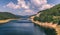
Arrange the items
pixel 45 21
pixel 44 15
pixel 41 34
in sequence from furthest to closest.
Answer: pixel 44 15, pixel 45 21, pixel 41 34

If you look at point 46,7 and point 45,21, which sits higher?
point 46,7

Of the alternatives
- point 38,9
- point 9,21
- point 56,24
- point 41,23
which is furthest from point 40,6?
point 9,21

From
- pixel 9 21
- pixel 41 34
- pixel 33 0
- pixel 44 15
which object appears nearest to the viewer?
pixel 41 34

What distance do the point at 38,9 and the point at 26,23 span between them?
4848mm

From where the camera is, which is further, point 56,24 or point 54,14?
point 54,14

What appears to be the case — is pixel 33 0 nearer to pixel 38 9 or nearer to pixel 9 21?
pixel 38 9

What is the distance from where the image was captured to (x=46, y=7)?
18969 mm

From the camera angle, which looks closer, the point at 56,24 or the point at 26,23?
the point at 56,24

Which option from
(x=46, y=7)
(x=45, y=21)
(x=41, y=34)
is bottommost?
(x=41, y=34)

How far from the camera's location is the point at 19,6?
18.9m

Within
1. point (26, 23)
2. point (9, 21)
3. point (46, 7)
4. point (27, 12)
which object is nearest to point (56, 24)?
point (46, 7)

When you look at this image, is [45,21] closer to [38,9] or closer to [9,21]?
[38,9]

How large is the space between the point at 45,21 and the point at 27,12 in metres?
4.04

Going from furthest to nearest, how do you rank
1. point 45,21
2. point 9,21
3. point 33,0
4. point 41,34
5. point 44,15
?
point 9,21
point 44,15
point 45,21
point 33,0
point 41,34
